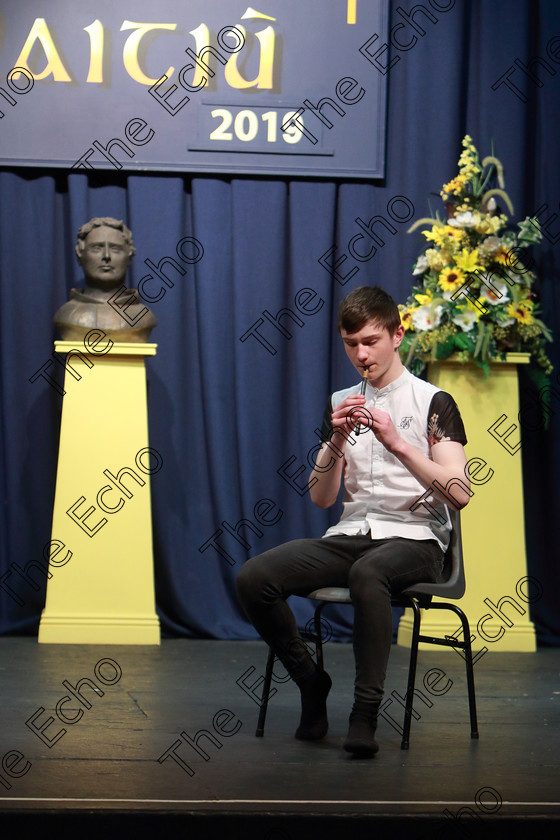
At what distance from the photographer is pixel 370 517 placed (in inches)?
93.7

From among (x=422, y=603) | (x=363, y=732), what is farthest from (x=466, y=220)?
(x=363, y=732)

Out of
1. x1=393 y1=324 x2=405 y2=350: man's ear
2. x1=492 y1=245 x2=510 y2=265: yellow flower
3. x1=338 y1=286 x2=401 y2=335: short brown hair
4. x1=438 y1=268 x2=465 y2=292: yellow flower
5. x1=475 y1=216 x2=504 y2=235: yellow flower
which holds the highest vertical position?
x1=475 y1=216 x2=504 y2=235: yellow flower

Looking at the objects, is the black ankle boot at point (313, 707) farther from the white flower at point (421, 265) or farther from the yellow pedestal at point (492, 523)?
the white flower at point (421, 265)

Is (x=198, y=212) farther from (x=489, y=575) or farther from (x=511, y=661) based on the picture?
(x=511, y=661)

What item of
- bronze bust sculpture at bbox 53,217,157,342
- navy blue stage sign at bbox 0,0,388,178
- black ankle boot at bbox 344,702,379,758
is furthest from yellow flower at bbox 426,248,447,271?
black ankle boot at bbox 344,702,379,758

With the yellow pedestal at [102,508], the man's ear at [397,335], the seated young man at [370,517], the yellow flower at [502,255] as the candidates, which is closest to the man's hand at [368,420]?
the seated young man at [370,517]

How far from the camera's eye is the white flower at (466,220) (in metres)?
3.73

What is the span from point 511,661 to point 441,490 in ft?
4.96

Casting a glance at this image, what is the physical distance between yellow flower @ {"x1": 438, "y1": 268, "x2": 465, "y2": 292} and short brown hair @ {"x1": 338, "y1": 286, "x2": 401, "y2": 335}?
141 cm

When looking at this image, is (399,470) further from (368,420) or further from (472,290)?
(472,290)

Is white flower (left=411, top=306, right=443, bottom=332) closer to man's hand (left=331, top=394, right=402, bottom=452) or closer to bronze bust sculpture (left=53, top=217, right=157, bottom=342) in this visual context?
bronze bust sculpture (left=53, top=217, right=157, bottom=342)

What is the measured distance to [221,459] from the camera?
4.03 meters

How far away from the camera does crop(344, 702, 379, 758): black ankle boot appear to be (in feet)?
6.77

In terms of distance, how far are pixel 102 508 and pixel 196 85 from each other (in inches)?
69.0
